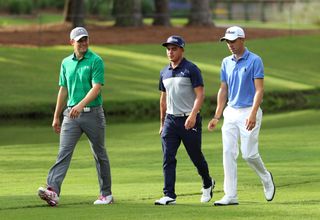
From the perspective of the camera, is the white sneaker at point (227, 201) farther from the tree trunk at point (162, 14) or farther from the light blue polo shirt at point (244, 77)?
the tree trunk at point (162, 14)

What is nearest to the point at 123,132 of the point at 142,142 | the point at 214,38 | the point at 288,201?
the point at 142,142

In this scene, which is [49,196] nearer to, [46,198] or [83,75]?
[46,198]

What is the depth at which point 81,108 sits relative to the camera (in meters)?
13.7

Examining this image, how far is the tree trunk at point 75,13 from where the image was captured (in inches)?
1971

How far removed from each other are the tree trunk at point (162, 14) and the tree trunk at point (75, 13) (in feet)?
13.0

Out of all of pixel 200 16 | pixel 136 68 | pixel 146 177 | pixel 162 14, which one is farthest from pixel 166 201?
pixel 200 16

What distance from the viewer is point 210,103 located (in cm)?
3706

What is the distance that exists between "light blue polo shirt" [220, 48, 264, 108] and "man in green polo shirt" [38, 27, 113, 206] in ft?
Answer: 5.36

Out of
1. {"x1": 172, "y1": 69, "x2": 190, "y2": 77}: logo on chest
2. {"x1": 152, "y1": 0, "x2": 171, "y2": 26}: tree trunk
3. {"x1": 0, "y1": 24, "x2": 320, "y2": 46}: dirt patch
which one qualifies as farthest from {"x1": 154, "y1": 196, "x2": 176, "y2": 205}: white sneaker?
{"x1": 152, "y1": 0, "x2": 171, "y2": 26}: tree trunk

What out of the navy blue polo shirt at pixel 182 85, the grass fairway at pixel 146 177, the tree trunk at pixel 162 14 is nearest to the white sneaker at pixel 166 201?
the grass fairway at pixel 146 177

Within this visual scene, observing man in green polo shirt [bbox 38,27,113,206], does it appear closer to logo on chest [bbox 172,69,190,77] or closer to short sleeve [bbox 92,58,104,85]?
short sleeve [bbox 92,58,104,85]

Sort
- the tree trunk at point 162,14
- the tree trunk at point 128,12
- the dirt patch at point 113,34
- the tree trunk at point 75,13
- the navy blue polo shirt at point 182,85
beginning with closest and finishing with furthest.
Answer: the navy blue polo shirt at point 182,85, the dirt patch at point 113,34, the tree trunk at point 75,13, the tree trunk at point 128,12, the tree trunk at point 162,14

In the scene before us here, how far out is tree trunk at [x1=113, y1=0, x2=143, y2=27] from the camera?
51.4 meters

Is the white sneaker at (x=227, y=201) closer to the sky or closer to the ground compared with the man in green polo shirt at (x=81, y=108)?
closer to the ground
